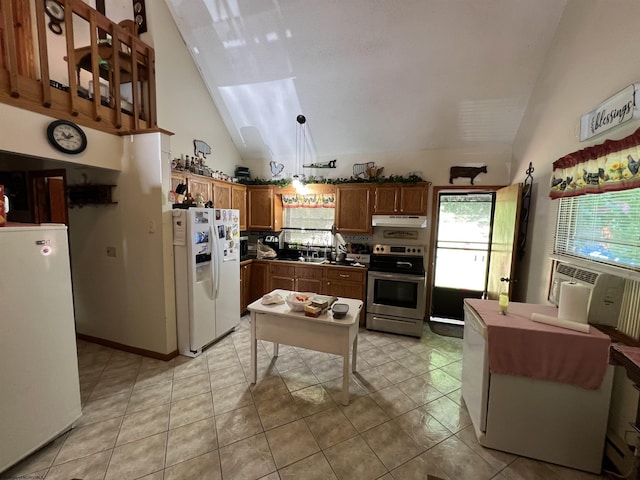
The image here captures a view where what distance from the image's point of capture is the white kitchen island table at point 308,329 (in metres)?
2.18

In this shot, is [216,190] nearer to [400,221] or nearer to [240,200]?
[240,200]

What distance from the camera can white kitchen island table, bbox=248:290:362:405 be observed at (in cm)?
218

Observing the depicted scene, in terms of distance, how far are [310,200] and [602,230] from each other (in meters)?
3.56

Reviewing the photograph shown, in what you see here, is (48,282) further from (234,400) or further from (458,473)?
(458,473)

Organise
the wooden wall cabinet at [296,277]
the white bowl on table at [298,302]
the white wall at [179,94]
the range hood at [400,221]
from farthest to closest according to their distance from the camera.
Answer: the wooden wall cabinet at [296,277]
the range hood at [400,221]
the white wall at [179,94]
the white bowl on table at [298,302]

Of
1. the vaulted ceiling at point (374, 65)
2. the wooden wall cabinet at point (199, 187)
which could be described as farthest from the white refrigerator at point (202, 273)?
the vaulted ceiling at point (374, 65)

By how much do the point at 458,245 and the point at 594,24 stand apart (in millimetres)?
2701

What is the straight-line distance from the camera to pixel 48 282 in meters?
1.79

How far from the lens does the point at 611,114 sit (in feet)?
5.88

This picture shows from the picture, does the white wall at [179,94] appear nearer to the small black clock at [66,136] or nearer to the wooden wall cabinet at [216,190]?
the wooden wall cabinet at [216,190]

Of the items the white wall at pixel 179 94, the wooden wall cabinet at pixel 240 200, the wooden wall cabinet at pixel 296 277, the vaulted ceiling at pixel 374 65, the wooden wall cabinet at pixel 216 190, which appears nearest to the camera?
the vaulted ceiling at pixel 374 65

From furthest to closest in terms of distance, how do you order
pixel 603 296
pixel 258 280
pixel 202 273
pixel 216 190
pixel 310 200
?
pixel 310 200, pixel 258 280, pixel 216 190, pixel 202 273, pixel 603 296

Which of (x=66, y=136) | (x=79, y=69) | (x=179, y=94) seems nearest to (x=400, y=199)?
(x=179, y=94)

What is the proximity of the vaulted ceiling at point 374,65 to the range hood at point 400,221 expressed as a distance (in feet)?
3.62
